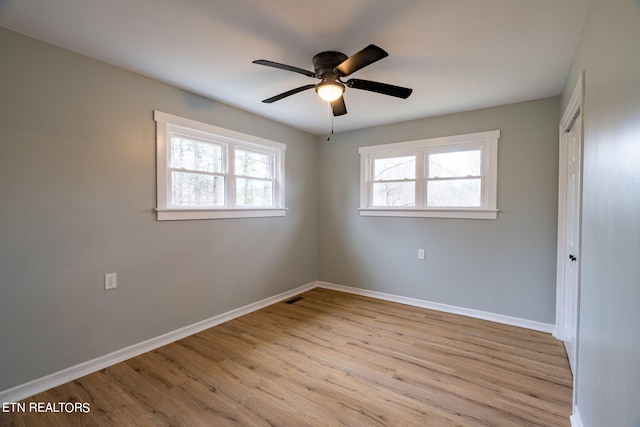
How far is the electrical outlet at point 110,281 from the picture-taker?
96.1 inches

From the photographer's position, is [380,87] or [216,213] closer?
[380,87]

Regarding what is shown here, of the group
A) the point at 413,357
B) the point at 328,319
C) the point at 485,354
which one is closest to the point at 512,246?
the point at 485,354

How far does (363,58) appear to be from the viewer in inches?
71.6

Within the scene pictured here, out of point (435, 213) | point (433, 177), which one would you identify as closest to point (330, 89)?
point (433, 177)

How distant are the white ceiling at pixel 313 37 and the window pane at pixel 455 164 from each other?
Answer: 2.76ft

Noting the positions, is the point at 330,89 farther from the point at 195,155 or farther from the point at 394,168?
the point at 394,168

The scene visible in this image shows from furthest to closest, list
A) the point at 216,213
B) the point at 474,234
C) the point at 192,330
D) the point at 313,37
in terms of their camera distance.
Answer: the point at 474,234 < the point at 216,213 < the point at 192,330 < the point at 313,37

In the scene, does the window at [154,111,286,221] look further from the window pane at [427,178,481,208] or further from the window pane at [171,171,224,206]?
the window pane at [427,178,481,208]

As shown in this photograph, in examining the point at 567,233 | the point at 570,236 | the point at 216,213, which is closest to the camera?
the point at 570,236

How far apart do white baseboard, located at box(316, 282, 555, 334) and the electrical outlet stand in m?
3.03

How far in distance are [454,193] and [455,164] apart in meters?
0.37

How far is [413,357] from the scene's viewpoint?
2584 mm

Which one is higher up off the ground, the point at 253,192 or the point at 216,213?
the point at 253,192

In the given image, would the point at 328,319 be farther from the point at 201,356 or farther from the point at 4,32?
the point at 4,32
